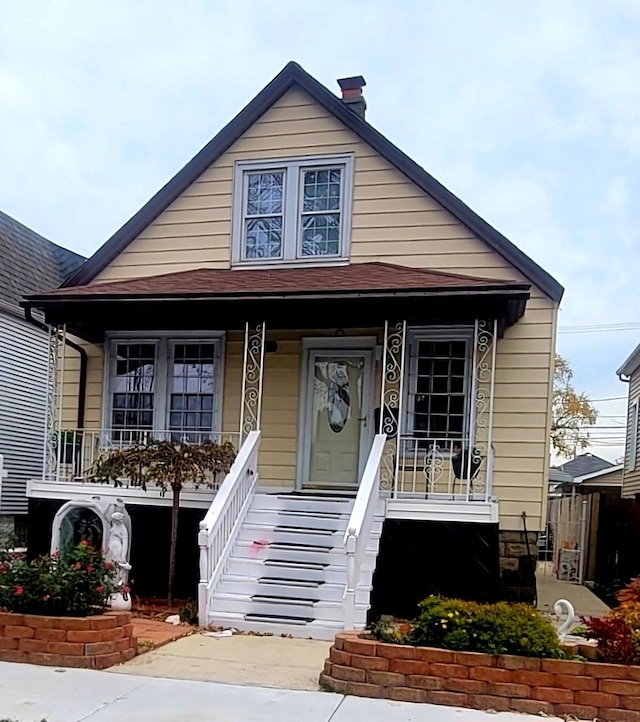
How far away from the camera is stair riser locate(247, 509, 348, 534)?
27.6 feet

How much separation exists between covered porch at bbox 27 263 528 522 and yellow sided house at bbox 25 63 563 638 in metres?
0.03

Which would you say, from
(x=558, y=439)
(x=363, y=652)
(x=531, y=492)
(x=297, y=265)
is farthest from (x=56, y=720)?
(x=558, y=439)

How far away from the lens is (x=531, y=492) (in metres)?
9.41

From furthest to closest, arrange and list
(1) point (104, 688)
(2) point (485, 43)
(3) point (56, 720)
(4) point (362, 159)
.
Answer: (2) point (485, 43)
(4) point (362, 159)
(1) point (104, 688)
(3) point (56, 720)

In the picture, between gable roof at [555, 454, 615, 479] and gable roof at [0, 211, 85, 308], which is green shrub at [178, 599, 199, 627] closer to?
gable roof at [0, 211, 85, 308]

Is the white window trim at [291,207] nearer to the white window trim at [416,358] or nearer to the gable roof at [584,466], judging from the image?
the white window trim at [416,358]

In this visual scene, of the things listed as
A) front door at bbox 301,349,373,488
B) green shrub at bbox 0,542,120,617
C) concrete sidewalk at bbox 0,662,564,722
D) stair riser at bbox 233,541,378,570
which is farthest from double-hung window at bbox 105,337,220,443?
concrete sidewalk at bbox 0,662,564,722

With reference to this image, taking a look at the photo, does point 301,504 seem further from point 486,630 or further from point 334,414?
point 486,630

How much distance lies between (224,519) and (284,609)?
1.17 meters

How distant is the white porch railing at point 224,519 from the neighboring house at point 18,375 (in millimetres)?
6667

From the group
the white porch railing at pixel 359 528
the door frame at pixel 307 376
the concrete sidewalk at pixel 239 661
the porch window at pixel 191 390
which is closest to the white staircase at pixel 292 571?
the white porch railing at pixel 359 528

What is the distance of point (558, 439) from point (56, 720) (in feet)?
109

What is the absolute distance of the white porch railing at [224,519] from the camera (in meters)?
7.42

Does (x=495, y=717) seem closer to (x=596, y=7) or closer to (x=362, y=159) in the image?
(x=362, y=159)
